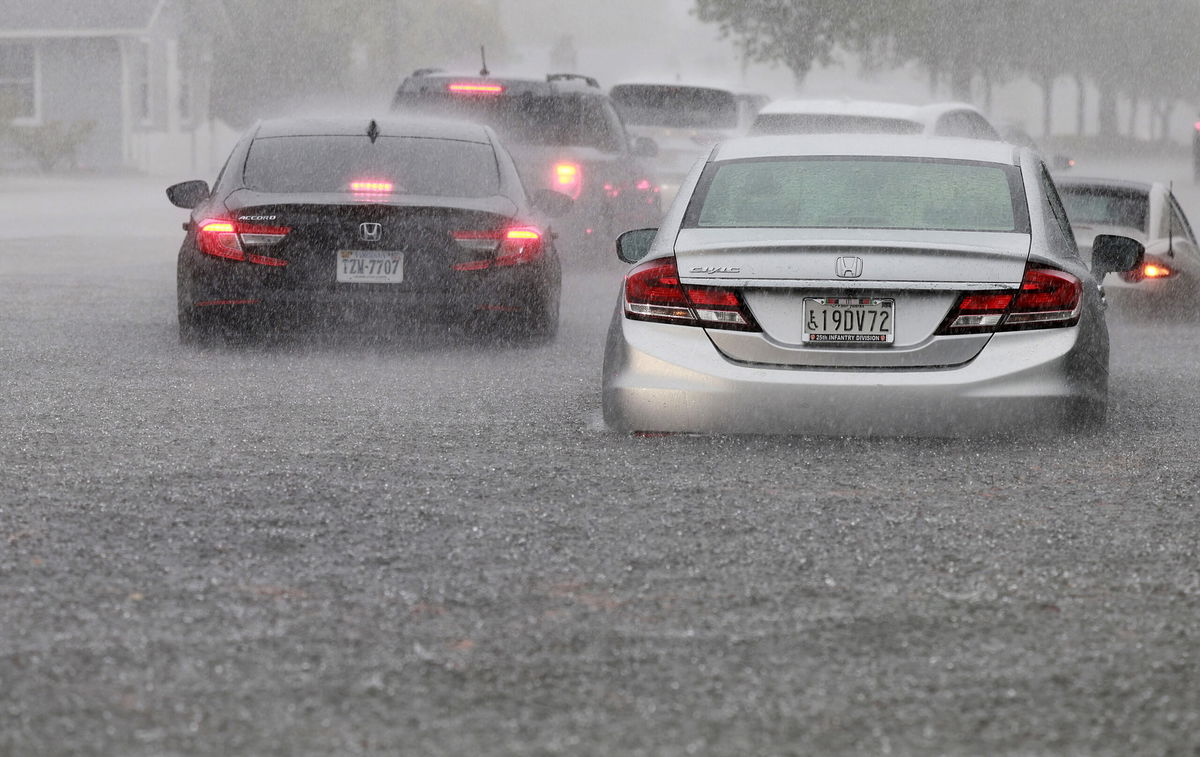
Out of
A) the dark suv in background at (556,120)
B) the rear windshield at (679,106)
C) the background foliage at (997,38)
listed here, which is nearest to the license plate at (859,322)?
the dark suv in background at (556,120)

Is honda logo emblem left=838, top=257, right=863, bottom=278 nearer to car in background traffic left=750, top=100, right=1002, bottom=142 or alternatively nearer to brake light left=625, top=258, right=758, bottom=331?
brake light left=625, top=258, right=758, bottom=331

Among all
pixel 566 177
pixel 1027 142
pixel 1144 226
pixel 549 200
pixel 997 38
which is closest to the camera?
pixel 549 200

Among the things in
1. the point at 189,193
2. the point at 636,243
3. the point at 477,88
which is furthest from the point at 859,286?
the point at 477,88

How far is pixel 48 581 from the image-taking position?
17.8 feet

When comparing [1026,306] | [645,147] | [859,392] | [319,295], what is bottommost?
[645,147]

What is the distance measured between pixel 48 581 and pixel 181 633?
727 mm

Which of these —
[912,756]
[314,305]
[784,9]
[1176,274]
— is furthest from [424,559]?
[784,9]

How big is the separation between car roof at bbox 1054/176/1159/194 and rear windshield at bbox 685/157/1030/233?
5705 mm

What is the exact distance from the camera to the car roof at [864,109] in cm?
1736

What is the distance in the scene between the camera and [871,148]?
8633 millimetres

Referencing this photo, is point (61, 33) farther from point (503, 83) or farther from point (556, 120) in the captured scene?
point (556, 120)

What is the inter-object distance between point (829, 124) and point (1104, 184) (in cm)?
421

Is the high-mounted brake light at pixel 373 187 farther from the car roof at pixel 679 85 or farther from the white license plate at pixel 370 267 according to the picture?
the car roof at pixel 679 85

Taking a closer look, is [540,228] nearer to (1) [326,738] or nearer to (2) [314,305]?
(2) [314,305]
